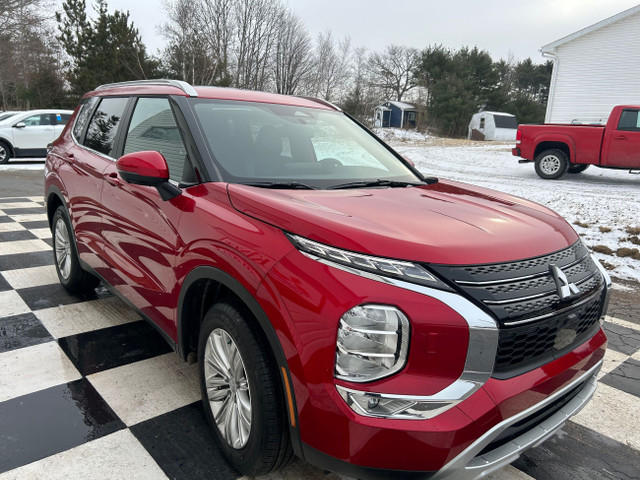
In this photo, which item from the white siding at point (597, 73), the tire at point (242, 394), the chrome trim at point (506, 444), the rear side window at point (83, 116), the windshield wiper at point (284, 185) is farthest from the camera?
the white siding at point (597, 73)

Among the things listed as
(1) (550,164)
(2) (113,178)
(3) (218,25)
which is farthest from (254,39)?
(2) (113,178)

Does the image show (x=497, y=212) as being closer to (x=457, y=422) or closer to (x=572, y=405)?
(x=572, y=405)

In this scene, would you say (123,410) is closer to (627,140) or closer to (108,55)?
(627,140)

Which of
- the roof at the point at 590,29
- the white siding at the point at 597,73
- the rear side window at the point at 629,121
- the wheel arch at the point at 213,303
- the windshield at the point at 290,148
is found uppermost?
the roof at the point at 590,29

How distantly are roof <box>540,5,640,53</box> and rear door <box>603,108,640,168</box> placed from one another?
11946 mm

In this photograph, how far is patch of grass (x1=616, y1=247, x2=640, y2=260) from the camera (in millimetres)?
5605

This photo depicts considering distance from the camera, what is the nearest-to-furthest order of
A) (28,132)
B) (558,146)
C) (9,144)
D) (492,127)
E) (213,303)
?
(213,303) < (558,146) < (9,144) < (28,132) < (492,127)

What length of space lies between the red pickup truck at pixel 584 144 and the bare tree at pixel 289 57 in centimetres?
2587

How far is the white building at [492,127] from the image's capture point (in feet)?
126

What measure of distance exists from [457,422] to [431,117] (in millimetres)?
42702

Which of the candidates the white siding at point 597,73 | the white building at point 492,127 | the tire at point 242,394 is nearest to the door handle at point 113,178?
the tire at point 242,394

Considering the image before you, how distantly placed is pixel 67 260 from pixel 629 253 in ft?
20.4

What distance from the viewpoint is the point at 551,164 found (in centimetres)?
1187

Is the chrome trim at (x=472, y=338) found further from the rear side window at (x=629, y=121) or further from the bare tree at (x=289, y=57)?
the bare tree at (x=289, y=57)
